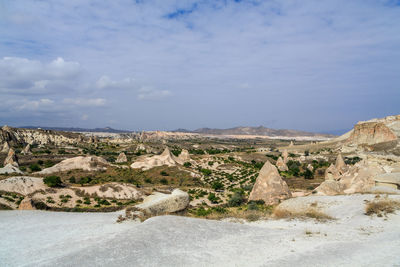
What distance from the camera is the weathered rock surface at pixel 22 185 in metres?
25.4

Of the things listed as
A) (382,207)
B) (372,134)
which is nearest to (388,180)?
(382,207)

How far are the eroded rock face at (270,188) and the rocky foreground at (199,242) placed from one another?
8.60m

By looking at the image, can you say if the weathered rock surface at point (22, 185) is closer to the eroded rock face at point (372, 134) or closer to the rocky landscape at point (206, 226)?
the rocky landscape at point (206, 226)

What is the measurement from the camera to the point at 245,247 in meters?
10.1

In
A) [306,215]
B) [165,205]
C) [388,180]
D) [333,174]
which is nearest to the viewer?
[306,215]

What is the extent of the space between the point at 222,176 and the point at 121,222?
37123mm

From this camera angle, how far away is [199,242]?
1047cm

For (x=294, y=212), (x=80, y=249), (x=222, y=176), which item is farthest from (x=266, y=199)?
(x=222, y=176)

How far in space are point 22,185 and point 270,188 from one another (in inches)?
943

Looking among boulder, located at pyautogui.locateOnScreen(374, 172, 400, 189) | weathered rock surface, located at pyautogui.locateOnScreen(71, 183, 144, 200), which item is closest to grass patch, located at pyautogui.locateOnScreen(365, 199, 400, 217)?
boulder, located at pyautogui.locateOnScreen(374, 172, 400, 189)

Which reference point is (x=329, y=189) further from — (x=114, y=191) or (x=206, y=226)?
(x=114, y=191)

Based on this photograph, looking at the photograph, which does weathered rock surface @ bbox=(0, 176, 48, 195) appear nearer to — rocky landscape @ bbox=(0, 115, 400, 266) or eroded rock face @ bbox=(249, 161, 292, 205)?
rocky landscape @ bbox=(0, 115, 400, 266)

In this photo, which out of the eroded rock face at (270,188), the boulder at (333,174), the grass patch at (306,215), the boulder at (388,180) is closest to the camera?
the grass patch at (306,215)

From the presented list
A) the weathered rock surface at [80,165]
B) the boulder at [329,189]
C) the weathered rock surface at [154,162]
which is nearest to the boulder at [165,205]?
the boulder at [329,189]
